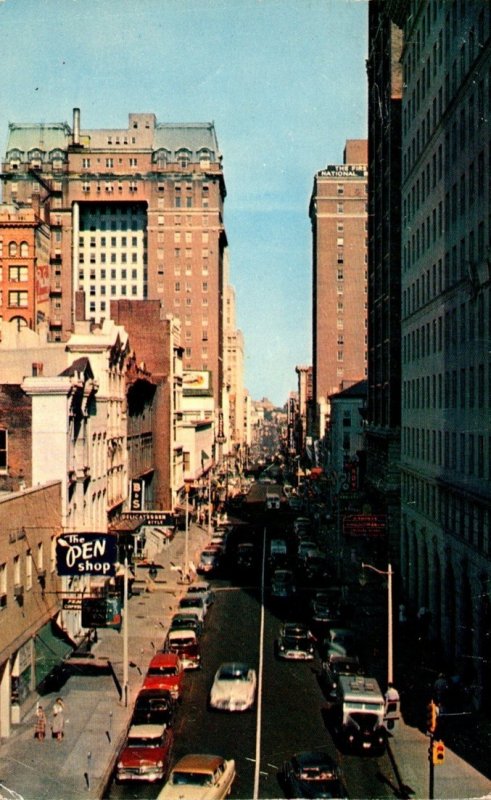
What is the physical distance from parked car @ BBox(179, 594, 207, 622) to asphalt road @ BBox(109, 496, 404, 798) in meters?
0.88

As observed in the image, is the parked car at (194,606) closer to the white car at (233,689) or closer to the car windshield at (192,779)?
the white car at (233,689)

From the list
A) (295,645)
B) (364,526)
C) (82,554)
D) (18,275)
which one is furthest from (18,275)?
(82,554)

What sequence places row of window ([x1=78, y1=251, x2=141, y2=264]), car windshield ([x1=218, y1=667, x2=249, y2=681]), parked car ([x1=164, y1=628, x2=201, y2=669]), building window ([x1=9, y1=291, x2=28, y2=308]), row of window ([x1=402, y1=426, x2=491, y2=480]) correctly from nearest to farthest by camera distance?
car windshield ([x1=218, y1=667, x2=249, y2=681])
row of window ([x1=402, y1=426, x2=491, y2=480])
parked car ([x1=164, y1=628, x2=201, y2=669])
building window ([x1=9, y1=291, x2=28, y2=308])
row of window ([x1=78, y1=251, x2=141, y2=264])

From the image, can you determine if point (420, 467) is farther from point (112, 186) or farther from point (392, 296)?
point (112, 186)

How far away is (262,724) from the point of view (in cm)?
3356

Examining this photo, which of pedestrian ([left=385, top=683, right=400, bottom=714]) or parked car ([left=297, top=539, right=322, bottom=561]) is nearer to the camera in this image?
pedestrian ([left=385, top=683, right=400, bottom=714])

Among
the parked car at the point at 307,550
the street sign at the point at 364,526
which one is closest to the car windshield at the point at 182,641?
the street sign at the point at 364,526

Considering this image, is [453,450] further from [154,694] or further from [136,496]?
[136,496]

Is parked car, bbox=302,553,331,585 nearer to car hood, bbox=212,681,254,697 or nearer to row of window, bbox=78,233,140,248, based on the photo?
car hood, bbox=212,681,254,697

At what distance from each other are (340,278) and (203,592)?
12429 centimetres

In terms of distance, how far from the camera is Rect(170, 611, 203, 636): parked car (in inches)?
1845

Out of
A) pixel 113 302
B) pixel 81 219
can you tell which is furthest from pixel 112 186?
pixel 113 302

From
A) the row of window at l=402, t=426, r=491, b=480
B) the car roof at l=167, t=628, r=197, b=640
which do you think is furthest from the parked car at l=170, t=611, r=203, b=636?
the row of window at l=402, t=426, r=491, b=480

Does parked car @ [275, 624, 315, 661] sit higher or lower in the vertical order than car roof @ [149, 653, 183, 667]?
lower
